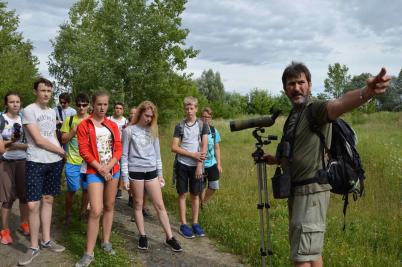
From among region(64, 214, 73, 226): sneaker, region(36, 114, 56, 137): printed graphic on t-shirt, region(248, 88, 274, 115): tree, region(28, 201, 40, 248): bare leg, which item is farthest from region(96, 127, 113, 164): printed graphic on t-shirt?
region(248, 88, 274, 115): tree

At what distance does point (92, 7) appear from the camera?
27312mm

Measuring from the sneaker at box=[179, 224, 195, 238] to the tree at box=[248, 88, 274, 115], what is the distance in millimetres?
62770

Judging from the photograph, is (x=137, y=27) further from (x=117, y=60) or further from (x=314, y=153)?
Answer: (x=314, y=153)

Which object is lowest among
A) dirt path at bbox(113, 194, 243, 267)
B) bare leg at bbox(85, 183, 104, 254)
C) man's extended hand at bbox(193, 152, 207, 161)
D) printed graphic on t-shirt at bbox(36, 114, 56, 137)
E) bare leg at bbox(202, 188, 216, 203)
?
dirt path at bbox(113, 194, 243, 267)

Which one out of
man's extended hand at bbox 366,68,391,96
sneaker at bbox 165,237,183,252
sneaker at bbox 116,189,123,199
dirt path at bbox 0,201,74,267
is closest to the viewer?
man's extended hand at bbox 366,68,391,96

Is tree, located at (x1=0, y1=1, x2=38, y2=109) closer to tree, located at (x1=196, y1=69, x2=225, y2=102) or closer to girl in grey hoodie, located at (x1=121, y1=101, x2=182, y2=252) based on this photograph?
girl in grey hoodie, located at (x1=121, y1=101, x2=182, y2=252)

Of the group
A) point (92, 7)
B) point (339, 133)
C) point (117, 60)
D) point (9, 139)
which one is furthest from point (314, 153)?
point (92, 7)

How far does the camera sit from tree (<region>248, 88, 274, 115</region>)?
68875 millimetres

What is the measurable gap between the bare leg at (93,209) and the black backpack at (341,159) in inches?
111

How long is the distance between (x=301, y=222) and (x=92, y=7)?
27410mm

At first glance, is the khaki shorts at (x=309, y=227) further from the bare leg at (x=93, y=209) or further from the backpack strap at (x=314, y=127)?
the bare leg at (x=93, y=209)

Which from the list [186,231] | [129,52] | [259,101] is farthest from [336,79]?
[186,231]

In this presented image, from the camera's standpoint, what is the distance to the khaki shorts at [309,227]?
3.05 m

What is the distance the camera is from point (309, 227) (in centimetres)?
305
